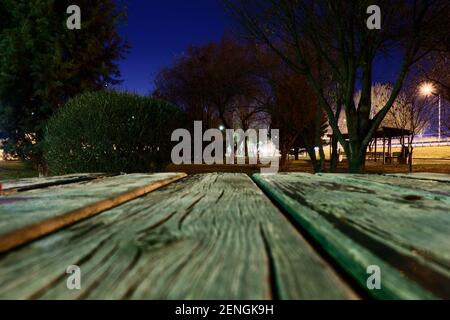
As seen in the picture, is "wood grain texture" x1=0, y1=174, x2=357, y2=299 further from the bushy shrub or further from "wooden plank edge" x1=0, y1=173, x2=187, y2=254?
the bushy shrub

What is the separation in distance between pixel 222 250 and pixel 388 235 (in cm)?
39

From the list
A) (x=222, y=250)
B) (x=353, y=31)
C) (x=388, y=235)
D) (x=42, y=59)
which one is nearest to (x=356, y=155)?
(x=353, y=31)

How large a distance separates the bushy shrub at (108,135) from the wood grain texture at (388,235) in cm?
581

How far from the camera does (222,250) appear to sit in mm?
538

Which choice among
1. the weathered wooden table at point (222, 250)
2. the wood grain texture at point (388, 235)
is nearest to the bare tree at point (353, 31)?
the wood grain texture at point (388, 235)

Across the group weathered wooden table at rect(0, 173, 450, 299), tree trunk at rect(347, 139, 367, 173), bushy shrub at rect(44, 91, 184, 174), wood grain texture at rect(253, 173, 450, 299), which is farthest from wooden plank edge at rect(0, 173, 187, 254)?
bushy shrub at rect(44, 91, 184, 174)

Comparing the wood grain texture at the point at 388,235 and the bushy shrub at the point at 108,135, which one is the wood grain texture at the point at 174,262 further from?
the bushy shrub at the point at 108,135

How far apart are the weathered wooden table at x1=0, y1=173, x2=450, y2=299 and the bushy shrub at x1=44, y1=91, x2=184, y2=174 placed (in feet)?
18.4

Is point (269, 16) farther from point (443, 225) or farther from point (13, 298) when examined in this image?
point (13, 298)

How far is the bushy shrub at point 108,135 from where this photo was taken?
6.09 meters

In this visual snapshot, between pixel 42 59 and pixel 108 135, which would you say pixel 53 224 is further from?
pixel 42 59

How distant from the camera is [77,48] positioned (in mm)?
10398

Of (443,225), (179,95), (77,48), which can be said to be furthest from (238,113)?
(443,225)
